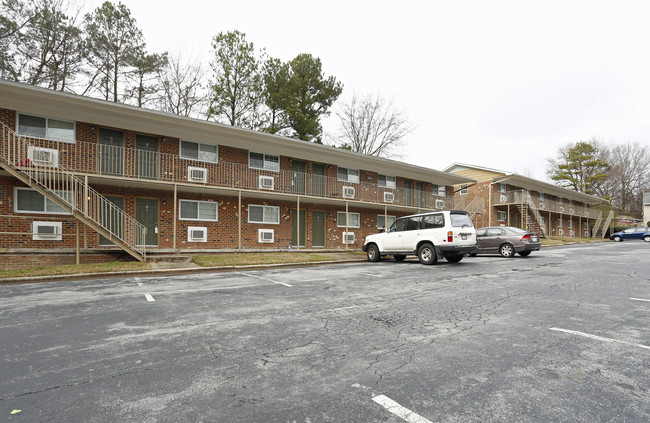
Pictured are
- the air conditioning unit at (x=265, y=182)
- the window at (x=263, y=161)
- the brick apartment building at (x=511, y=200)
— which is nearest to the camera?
the air conditioning unit at (x=265, y=182)

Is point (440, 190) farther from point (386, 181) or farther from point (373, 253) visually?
point (373, 253)

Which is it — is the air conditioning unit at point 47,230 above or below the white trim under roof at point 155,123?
below

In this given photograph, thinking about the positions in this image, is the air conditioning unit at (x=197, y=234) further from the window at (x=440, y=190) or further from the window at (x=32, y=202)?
the window at (x=440, y=190)

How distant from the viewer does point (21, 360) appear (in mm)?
3277

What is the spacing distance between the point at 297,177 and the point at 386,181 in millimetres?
7351

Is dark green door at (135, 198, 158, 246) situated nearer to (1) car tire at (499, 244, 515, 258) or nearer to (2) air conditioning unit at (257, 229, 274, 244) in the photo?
(2) air conditioning unit at (257, 229, 274, 244)

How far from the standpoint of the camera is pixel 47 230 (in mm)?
12133

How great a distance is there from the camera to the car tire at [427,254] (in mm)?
11648

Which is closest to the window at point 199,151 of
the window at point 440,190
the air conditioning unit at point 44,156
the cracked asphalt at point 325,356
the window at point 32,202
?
the air conditioning unit at point 44,156

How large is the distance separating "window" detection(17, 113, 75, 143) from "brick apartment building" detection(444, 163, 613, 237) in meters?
24.6

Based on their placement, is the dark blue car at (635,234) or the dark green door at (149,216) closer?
the dark green door at (149,216)

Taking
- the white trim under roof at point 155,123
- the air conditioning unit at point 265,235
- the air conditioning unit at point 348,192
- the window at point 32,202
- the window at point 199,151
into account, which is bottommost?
the air conditioning unit at point 265,235

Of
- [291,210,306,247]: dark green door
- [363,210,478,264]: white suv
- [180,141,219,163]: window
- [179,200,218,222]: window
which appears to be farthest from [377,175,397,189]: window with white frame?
[179,200,218,222]: window

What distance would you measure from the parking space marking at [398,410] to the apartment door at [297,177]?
51.5 ft
